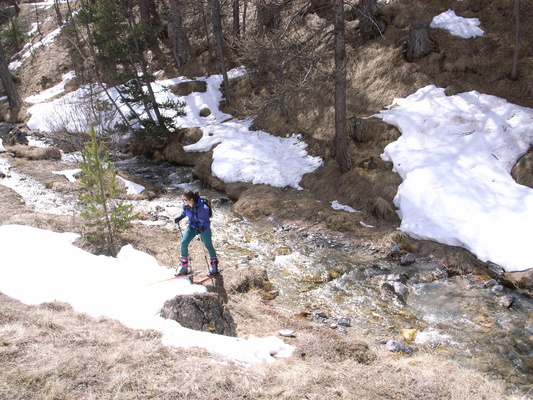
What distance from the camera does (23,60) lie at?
39.6m

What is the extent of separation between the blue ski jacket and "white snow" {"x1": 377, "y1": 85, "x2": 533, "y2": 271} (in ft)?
21.2

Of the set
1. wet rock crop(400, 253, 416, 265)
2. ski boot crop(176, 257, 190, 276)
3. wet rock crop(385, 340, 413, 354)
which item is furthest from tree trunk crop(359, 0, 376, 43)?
wet rock crop(385, 340, 413, 354)

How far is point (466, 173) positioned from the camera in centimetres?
1130

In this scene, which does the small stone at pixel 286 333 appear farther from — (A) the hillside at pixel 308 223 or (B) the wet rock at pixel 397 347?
(B) the wet rock at pixel 397 347

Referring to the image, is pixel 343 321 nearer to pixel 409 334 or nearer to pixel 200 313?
pixel 409 334

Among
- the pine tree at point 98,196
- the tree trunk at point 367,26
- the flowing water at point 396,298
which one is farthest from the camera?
the tree trunk at point 367,26

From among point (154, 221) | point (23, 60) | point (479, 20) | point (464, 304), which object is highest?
point (23, 60)

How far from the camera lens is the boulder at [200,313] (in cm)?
564

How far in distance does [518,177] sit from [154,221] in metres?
11.9

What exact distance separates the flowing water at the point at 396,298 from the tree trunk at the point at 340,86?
406cm

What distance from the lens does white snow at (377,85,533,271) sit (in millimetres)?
9414

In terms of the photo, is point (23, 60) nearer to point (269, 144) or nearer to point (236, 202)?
point (269, 144)

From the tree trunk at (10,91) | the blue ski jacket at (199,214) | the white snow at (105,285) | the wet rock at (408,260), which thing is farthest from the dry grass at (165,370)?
the tree trunk at (10,91)

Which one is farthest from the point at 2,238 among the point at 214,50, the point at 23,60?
the point at 23,60
